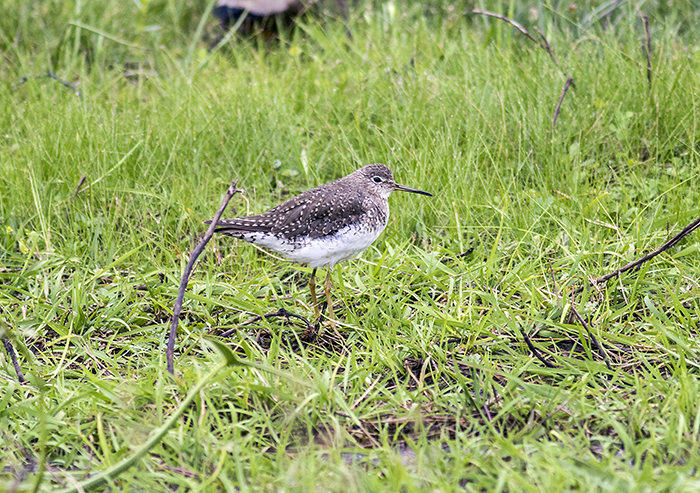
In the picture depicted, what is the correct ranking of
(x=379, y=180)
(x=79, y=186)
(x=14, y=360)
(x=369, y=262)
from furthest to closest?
(x=79, y=186), (x=379, y=180), (x=369, y=262), (x=14, y=360)

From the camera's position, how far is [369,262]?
4762mm

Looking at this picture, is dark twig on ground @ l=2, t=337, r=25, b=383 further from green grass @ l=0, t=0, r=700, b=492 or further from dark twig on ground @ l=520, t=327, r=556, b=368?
dark twig on ground @ l=520, t=327, r=556, b=368

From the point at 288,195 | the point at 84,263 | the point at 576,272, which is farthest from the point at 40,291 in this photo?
the point at 576,272

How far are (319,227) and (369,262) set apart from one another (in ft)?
1.91

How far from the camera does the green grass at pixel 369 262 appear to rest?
3.05 meters

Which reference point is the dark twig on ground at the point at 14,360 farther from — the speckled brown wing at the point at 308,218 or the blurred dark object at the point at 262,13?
the blurred dark object at the point at 262,13

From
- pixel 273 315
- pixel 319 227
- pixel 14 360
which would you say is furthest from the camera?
pixel 319 227

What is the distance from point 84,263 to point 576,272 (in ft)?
11.4

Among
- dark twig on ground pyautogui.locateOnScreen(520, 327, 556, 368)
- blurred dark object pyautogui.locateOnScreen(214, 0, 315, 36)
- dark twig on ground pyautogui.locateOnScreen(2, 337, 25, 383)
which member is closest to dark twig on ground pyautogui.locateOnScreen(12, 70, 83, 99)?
blurred dark object pyautogui.locateOnScreen(214, 0, 315, 36)

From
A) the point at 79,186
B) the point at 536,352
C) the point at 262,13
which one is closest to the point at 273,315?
the point at 536,352

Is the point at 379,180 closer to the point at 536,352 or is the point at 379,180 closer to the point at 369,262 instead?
the point at 369,262

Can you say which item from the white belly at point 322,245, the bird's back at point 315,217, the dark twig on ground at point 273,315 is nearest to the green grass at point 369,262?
the dark twig on ground at point 273,315

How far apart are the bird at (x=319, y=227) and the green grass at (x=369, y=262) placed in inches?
10.1

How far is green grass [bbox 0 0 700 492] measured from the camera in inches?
120
